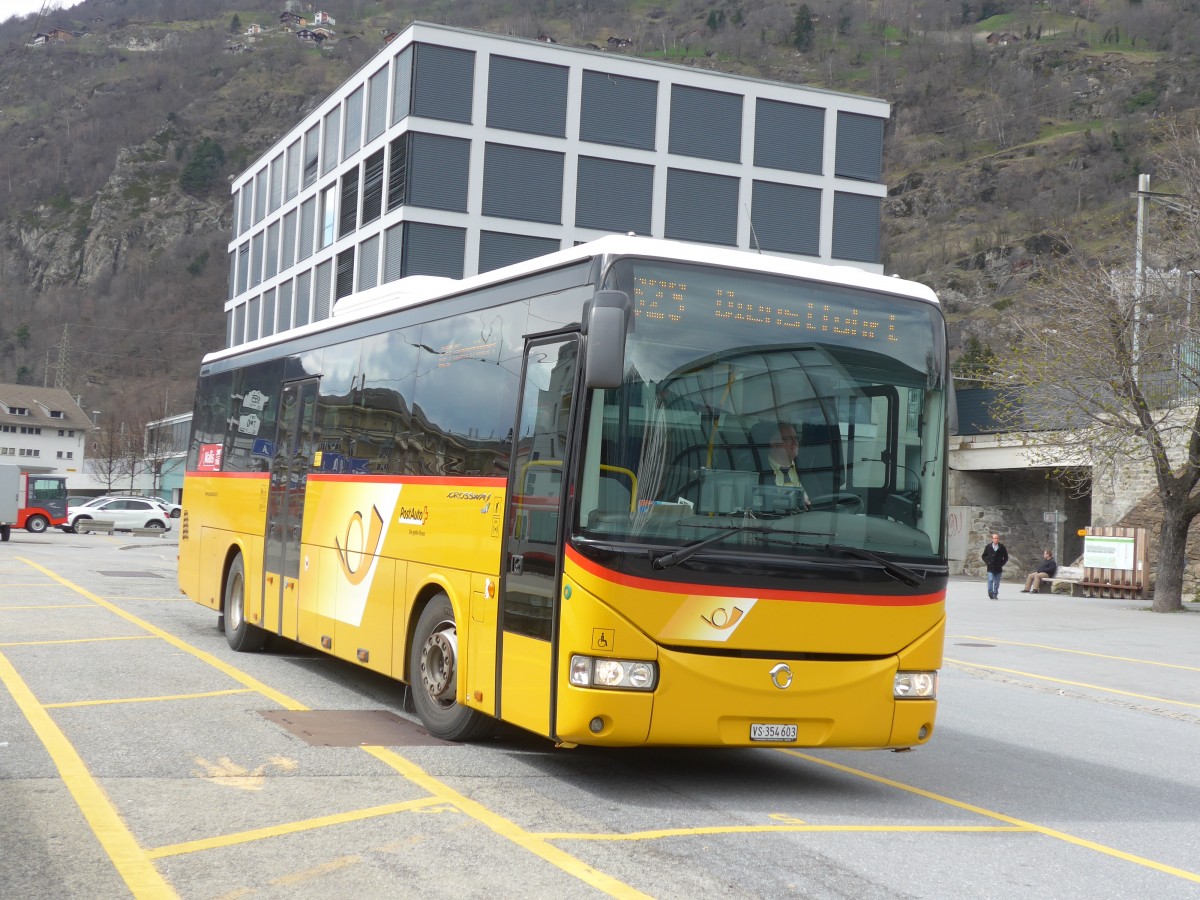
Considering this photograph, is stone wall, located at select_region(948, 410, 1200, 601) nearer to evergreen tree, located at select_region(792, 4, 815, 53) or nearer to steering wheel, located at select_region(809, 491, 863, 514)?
steering wheel, located at select_region(809, 491, 863, 514)

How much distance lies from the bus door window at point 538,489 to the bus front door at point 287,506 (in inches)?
171

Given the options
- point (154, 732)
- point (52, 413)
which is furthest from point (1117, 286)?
point (52, 413)

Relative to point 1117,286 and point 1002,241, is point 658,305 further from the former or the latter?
point 1002,241

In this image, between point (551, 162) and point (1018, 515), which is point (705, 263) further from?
point (551, 162)

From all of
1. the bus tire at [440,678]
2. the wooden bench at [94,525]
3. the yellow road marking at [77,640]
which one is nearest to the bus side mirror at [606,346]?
the bus tire at [440,678]

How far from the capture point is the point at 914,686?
794 centimetres

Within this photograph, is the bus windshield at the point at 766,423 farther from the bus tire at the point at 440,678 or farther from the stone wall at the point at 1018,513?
the stone wall at the point at 1018,513

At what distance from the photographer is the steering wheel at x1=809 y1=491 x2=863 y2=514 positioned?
24.9 ft

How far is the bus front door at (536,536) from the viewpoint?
24.8 feet

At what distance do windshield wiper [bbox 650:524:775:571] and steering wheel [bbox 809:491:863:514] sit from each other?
344 mm

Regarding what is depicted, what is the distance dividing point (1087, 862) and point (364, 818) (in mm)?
3455

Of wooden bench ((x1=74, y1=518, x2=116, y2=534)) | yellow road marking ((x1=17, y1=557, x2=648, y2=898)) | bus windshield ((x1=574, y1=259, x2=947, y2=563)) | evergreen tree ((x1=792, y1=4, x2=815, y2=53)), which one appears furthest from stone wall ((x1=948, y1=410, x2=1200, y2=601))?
evergreen tree ((x1=792, y1=4, x2=815, y2=53))

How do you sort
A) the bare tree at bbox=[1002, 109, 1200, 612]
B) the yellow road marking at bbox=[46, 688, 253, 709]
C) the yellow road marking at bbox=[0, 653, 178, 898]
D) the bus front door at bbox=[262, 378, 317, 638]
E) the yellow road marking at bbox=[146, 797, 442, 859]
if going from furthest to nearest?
1. the bare tree at bbox=[1002, 109, 1200, 612]
2. the bus front door at bbox=[262, 378, 317, 638]
3. the yellow road marking at bbox=[46, 688, 253, 709]
4. the yellow road marking at bbox=[146, 797, 442, 859]
5. the yellow road marking at bbox=[0, 653, 178, 898]

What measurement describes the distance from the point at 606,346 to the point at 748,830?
2.52 m
